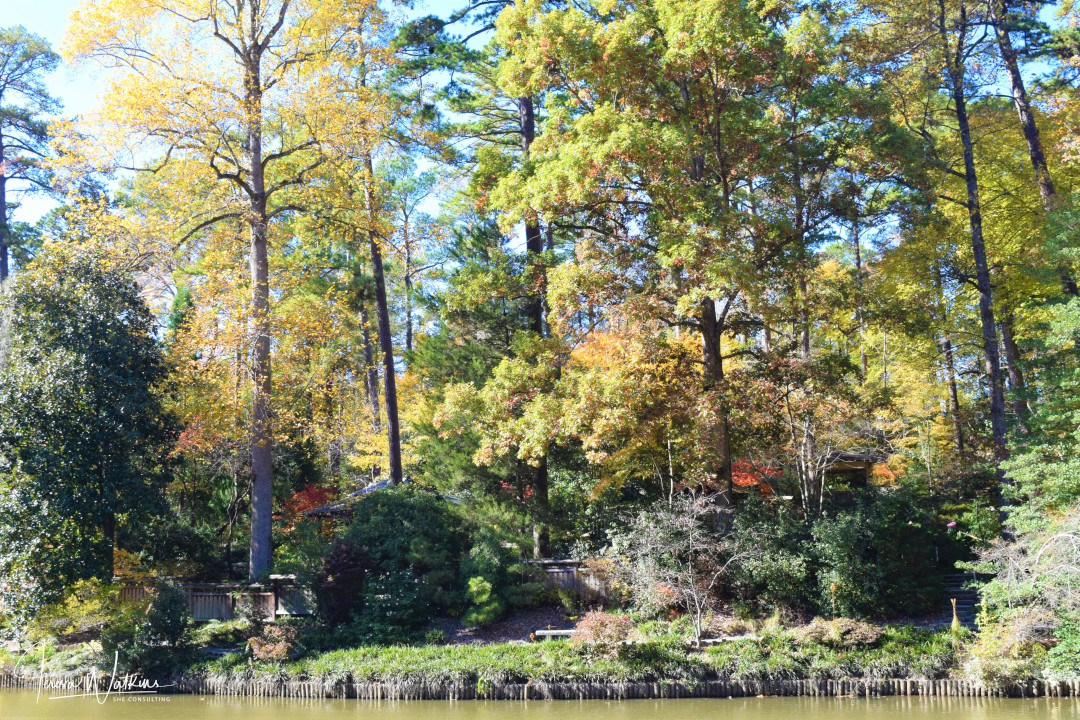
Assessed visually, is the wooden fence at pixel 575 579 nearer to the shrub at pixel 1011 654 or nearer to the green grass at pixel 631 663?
the green grass at pixel 631 663

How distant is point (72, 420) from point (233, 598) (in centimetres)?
467

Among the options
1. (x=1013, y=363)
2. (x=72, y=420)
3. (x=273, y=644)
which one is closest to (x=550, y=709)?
(x=273, y=644)

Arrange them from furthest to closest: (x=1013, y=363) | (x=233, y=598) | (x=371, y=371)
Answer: (x=371, y=371), (x=1013, y=363), (x=233, y=598)

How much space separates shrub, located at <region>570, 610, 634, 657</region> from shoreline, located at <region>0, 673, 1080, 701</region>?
62cm

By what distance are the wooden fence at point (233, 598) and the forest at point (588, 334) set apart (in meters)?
0.36

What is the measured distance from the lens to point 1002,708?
1027 centimetres

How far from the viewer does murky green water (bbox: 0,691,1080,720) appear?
33.7 ft

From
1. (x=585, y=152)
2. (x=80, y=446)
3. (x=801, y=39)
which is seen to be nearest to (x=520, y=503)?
(x=585, y=152)

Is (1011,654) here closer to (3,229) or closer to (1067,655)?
(1067,655)

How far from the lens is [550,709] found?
11.2 metres

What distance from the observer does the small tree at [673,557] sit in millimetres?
13211

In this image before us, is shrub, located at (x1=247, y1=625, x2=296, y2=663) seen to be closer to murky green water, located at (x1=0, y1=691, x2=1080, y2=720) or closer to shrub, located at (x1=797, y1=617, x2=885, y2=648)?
murky green water, located at (x1=0, y1=691, x2=1080, y2=720)

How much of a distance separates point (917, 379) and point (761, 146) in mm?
13142

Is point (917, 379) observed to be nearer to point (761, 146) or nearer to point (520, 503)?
point (761, 146)
